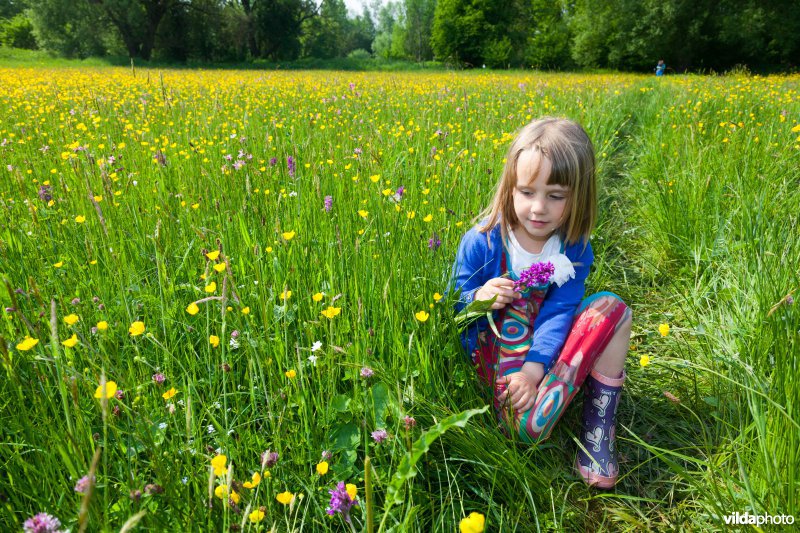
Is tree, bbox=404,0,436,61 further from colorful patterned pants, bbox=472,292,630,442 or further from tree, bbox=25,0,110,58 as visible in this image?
colorful patterned pants, bbox=472,292,630,442

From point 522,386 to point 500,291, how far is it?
348mm

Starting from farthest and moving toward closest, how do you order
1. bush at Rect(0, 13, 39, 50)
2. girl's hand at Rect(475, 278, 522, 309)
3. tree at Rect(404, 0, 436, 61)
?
tree at Rect(404, 0, 436, 61) < bush at Rect(0, 13, 39, 50) < girl's hand at Rect(475, 278, 522, 309)

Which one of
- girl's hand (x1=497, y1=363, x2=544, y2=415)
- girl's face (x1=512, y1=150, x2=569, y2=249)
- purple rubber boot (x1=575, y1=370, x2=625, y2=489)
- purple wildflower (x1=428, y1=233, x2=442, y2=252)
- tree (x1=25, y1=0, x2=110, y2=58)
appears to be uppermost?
tree (x1=25, y1=0, x2=110, y2=58)

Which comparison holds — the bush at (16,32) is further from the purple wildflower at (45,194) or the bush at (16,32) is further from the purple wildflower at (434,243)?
the purple wildflower at (434,243)

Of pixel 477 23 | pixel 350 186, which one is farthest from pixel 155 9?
pixel 350 186

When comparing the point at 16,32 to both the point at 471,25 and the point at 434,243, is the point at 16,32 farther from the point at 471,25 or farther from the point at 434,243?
the point at 434,243

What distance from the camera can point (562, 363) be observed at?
174 cm

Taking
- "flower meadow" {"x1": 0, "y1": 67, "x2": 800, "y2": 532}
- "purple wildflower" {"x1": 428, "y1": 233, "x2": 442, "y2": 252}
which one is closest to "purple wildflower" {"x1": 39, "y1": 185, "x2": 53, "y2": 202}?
"flower meadow" {"x1": 0, "y1": 67, "x2": 800, "y2": 532}

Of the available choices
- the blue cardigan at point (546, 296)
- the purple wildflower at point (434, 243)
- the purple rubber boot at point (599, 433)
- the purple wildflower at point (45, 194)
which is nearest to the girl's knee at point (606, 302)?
the blue cardigan at point (546, 296)

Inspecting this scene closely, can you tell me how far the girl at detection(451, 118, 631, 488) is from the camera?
5.46 ft

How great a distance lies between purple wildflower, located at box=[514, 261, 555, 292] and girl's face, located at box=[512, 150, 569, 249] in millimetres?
153

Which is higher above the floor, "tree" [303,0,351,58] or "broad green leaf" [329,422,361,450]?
"tree" [303,0,351,58]

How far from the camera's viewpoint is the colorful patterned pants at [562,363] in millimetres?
1624

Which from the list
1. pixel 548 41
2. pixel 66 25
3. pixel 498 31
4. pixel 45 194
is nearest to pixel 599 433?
pixel 45 194
